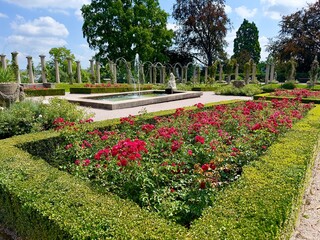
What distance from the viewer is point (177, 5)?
120 ft

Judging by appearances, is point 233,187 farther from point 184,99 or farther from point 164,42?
point 164,42

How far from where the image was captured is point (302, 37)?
3250 cm

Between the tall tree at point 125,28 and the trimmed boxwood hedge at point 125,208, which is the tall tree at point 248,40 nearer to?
the tall tree at point 125,28

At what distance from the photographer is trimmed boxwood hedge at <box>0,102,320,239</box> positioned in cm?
191

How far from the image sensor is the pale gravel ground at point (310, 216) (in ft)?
9.25

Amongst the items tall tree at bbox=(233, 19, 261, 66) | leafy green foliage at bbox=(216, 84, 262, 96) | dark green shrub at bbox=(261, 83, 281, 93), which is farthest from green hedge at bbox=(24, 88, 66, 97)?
tall tree at bbox=(233, 19, 261, 66)

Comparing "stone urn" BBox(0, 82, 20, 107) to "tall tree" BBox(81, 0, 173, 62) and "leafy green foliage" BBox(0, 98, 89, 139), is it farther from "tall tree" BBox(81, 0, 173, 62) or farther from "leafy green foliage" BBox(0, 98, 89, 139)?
"tall tree" BBox(81, 0, 173, 62)

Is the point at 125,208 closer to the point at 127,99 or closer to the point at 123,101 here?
the point at 123,101

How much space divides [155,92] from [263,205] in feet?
52.3

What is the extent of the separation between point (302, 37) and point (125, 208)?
120 feet

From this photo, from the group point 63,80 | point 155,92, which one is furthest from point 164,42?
point 155,92

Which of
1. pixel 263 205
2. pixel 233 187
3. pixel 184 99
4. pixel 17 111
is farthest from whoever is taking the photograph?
pixel 184 99

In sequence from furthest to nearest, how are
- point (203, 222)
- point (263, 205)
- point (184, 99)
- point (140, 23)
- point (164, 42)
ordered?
point (164, 42) < point (140, 23) < point (184, 99) < point (263, 205) < point (203, 222)

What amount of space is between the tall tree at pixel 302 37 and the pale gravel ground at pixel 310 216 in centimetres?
3312
